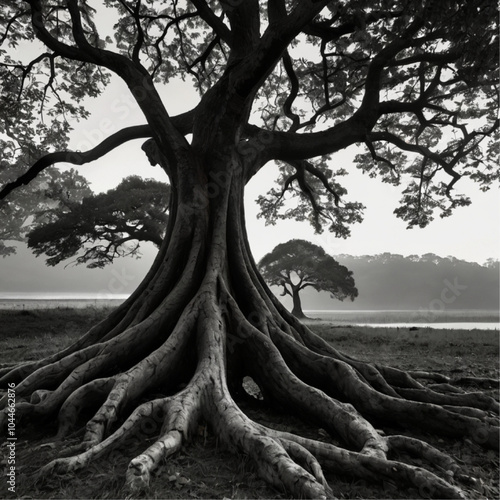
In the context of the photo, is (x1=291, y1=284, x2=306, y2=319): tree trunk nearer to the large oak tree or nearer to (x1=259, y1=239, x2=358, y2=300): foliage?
(x1=259, y1=239, x2=358, y2=300): foliage

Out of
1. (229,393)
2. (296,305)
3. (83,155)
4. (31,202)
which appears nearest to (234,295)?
(229,393)

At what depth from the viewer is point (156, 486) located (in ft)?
8.90

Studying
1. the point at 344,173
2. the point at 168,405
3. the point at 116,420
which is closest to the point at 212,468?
the point at 168,405

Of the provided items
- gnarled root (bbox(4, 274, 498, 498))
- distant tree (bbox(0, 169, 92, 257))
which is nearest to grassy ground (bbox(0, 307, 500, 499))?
gnarled root (bbox(4, 274, 498, 498))

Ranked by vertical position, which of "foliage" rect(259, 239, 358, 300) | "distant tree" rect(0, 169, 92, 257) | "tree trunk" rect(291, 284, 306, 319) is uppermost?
"distant tree" rect(0, 169, 92, 257)

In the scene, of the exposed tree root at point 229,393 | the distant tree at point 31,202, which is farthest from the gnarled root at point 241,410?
the distant tree at point 31,202

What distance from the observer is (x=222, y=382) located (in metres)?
4.30

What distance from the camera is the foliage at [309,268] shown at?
36.0 m

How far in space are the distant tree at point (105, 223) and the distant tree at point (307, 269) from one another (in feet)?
53.8

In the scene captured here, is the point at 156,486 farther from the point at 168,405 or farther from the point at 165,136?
the point at 165,136

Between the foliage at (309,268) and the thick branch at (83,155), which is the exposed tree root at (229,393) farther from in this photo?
the foliage at (309,268)

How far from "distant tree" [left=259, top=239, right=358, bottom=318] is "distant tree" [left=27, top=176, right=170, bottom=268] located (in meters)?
16.4

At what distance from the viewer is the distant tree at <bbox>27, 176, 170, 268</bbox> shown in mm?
20062

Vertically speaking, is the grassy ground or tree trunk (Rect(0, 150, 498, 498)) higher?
tree trunk (Rect(0, 150, 498, 498))
